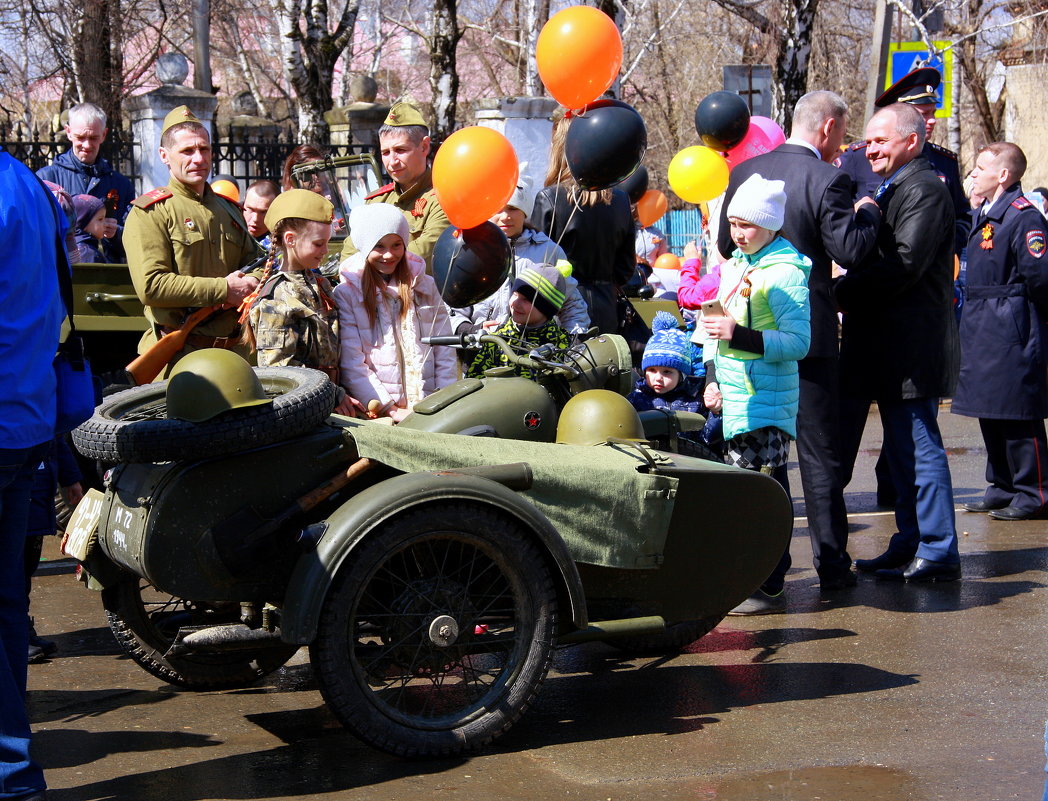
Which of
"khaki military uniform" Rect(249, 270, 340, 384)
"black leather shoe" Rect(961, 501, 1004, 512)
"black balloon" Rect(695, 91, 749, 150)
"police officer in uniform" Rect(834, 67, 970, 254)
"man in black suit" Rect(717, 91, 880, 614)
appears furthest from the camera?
"black balloon" Rect(695, 91, 749, 150)

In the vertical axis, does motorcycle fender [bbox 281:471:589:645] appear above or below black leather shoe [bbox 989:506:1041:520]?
above

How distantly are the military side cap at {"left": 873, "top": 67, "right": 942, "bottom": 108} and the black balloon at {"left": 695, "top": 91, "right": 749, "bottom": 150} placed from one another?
1053 millimetres

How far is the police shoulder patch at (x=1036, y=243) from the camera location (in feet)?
26.6

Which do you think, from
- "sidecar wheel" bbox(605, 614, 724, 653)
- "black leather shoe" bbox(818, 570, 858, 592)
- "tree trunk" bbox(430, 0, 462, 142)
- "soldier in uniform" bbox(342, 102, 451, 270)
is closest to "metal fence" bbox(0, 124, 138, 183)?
"tree trunk" bbox(430, 0, 462, 142)

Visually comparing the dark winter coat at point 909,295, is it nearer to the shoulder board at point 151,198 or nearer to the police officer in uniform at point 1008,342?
the police officer in uniform at point 1008,342

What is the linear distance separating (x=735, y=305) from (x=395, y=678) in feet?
8.14

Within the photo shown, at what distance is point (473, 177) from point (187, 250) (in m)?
1.36

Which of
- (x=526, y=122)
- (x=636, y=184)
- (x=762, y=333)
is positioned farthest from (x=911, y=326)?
(x=526, y=122)

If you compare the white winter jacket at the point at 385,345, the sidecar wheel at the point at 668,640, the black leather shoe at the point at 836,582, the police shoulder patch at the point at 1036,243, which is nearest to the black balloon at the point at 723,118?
the police shoulder patch at the point at 1036,243

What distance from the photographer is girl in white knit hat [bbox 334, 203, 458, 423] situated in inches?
210

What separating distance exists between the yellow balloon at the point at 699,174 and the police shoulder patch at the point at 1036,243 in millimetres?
2320

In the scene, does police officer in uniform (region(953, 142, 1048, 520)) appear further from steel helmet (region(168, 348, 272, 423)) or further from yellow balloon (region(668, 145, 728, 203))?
steel helmet (region(168, 348, 272, 423))

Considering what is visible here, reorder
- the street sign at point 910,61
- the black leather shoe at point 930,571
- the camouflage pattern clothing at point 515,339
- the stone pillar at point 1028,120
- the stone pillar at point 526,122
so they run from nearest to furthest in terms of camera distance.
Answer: the camouflage pattern clothing at point 515,339 → the black leather shoe at point 930,571 → the street sign at point 910,61 → the stone pillar at point 526,122 → the stone pillar at point 1028,120

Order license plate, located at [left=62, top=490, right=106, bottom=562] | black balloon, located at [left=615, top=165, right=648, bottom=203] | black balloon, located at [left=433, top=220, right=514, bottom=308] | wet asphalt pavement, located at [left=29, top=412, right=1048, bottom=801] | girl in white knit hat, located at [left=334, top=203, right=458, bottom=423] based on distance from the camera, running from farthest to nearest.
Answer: black balloon, located at [left=615, top=165, right=648, bottom=203] → black balloon, located at [left=433, top=220, right=514, bottom=308] → girl in white knit hat, located at [left=334, top=203, right=458, bottom=423] → license plate, located at [left=62, top=490, right=106, bottom=562] → wet asphalt pavement, located at [left=29, top=412, right=1048, bottom=801]
